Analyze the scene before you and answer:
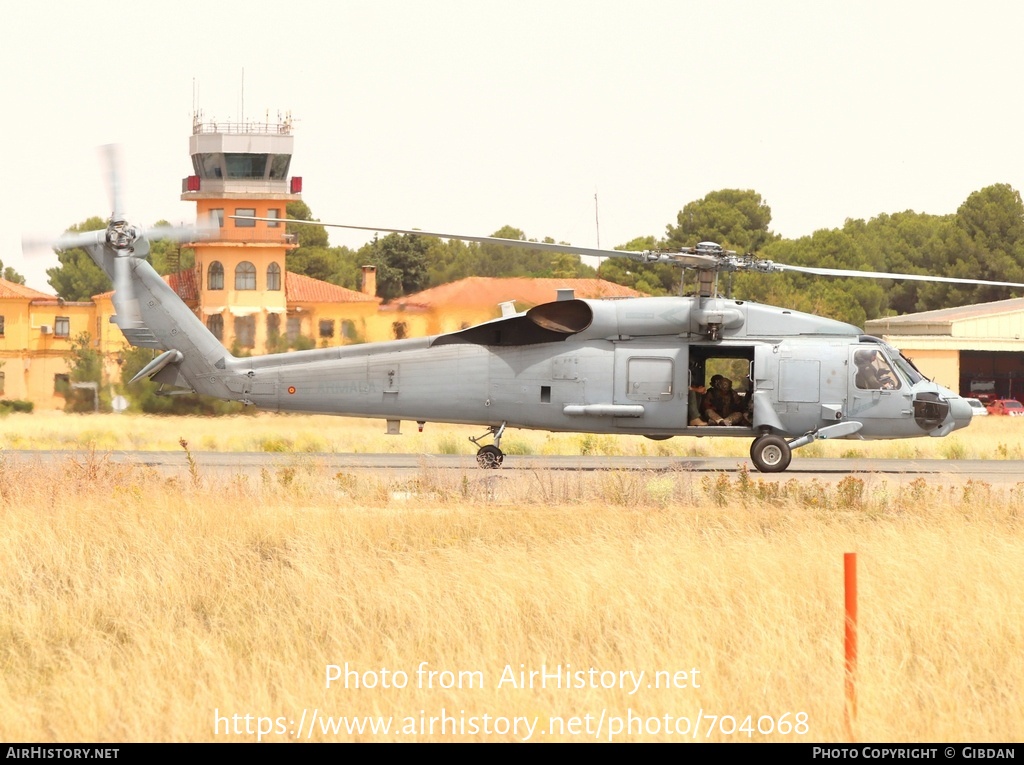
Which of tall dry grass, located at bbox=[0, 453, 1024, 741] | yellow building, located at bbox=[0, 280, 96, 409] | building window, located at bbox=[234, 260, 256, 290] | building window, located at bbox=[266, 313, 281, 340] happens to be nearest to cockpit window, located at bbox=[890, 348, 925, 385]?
tall dry grass, located at bbox=[0, 453, 1024, 741]

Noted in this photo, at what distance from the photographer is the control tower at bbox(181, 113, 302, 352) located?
61344 mm

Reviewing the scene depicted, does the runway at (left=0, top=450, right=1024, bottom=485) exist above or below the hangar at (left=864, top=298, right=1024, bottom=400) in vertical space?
below

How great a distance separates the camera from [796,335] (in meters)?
22.1

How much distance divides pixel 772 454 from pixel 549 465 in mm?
3986

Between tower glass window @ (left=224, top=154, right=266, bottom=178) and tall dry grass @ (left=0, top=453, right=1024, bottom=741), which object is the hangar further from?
tall dry grass @ (left=0, top=453, right=1024, bottom=741)

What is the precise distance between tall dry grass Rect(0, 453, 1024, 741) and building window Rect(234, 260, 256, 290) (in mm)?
46311

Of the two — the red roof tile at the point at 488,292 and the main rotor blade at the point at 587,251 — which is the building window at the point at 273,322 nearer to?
the red roof tile at the point at 488,292

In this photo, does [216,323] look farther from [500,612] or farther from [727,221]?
[500,612]

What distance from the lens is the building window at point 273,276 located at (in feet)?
206

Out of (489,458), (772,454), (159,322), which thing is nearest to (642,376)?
(772,454)

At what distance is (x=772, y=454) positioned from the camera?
A: 22.1 metres

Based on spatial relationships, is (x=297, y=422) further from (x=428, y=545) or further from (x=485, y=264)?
(x=428, y=545)

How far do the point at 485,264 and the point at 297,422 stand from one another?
641cm
